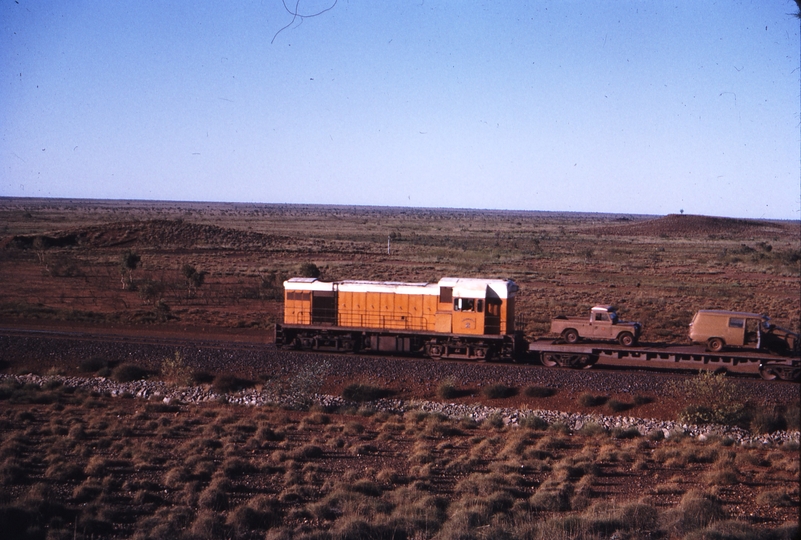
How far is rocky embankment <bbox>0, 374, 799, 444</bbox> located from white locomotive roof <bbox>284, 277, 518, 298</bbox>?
590 cm

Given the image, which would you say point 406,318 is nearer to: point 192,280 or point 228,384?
point 228,384

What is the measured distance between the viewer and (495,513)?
39.7 feet

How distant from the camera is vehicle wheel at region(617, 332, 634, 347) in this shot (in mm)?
24609

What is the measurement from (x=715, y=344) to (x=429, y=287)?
10.8 metres

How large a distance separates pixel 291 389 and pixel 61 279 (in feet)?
125

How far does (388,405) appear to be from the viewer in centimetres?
2130

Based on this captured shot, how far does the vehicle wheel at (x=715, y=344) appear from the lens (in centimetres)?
2339

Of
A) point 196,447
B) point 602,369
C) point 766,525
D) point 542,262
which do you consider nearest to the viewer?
point 766,525

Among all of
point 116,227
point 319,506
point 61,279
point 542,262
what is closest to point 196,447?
point 319,506

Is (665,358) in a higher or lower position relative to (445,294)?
lower

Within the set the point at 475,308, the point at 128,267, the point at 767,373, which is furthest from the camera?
the point at 128,267

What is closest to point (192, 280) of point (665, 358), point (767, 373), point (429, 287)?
point (429, 287)

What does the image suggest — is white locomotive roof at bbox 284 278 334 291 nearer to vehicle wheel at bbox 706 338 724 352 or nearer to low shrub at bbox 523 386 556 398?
low shrub at bbox 523 386 556 398

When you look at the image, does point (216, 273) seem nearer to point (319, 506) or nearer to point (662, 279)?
point (662, 279)
